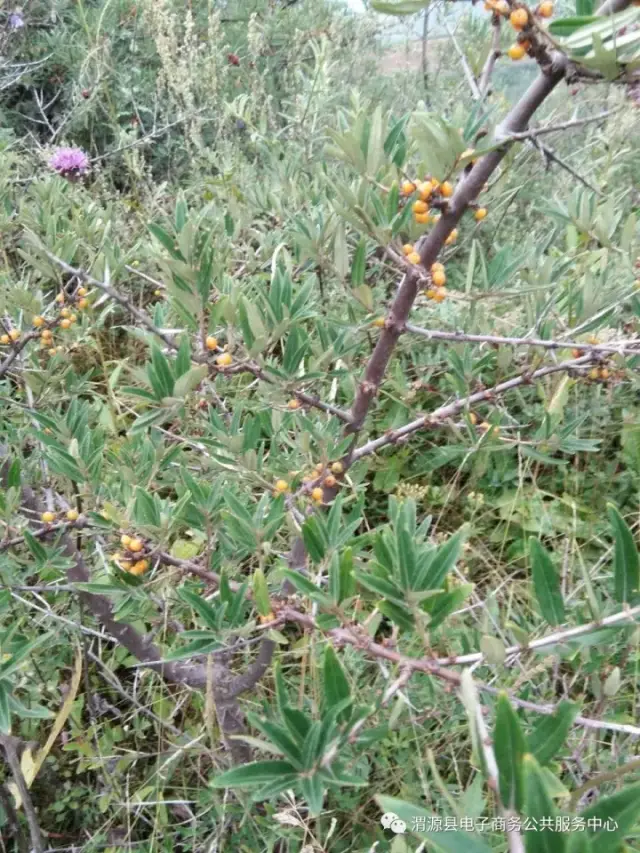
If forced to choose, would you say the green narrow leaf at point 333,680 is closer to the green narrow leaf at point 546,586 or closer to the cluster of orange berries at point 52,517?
the green narrow leaf at point 546,586

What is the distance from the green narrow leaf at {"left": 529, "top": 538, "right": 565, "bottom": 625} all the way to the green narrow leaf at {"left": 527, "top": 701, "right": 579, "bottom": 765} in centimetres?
11

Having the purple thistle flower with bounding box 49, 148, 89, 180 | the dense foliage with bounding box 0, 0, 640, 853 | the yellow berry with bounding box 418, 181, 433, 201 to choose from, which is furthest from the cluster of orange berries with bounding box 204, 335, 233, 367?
the purple thistle flower with bounding box 49, 148, 89, 180

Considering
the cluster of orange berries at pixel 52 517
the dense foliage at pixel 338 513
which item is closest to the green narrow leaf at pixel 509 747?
the dense foliage at pixel 338 513

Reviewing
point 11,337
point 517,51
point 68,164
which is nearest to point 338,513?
point 517,51

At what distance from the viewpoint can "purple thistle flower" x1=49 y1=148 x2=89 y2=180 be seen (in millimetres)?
1954

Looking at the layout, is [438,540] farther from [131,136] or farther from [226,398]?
[131,136]

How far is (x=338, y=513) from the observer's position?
0.74 meters

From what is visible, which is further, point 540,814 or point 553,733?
point 553,733

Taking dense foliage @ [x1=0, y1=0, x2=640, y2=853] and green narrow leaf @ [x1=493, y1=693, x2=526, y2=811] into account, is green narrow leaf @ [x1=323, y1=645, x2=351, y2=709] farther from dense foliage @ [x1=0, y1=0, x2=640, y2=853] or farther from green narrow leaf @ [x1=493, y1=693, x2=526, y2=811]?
green narrow leaf @ [x1=493, y1=693, x2=526, y2=811]

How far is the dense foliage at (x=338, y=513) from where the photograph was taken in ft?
1.91

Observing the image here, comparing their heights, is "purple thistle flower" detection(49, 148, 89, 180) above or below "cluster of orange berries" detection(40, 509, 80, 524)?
above

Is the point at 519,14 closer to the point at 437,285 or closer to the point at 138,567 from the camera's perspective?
the point at 437,285

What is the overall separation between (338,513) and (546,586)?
0.24 metres

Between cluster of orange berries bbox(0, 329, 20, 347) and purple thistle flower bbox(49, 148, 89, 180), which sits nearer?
cluster of orange berries bbox(0, 329, 20, 347)
